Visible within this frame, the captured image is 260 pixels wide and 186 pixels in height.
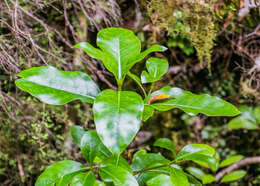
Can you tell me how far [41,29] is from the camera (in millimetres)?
1726

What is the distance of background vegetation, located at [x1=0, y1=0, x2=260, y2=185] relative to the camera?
Result: 4.79 feet

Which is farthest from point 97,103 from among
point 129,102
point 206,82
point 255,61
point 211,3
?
point 206,82

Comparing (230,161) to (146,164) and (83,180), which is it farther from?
(83,180)

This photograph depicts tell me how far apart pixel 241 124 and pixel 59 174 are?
189 centimetres

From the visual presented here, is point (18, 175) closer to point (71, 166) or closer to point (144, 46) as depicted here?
point (71, 166)

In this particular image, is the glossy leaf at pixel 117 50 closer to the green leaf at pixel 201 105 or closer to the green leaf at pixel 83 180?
the green leaf at pixel 201 105

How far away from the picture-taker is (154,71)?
0.87 metres

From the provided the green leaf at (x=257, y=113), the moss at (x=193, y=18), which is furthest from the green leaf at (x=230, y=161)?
the moss at (x=193, y=18)

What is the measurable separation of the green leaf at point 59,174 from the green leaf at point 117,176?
0.33ft

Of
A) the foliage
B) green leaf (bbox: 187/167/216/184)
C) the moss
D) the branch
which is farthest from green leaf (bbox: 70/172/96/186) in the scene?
the branch

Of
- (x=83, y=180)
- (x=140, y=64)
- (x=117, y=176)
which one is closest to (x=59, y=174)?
(x=83, y=180)

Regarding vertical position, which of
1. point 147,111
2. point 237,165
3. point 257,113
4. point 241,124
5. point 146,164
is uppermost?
point 147,111

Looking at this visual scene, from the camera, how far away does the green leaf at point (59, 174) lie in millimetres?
703

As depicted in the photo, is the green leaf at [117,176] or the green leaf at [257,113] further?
the green leaf at [257,113]
